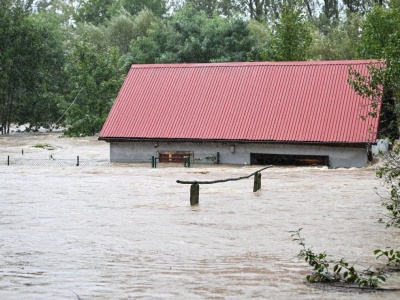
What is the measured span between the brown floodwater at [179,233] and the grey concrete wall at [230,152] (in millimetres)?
2771

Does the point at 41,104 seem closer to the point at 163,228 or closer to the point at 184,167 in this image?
the point at 184,167

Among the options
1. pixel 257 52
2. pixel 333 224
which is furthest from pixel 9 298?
pixel 257 52

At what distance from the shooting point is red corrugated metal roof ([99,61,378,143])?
1518 inches

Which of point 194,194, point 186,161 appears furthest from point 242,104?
point 194,194

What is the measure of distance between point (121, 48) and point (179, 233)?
223 ft

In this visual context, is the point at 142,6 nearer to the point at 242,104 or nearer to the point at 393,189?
the point at 242,104

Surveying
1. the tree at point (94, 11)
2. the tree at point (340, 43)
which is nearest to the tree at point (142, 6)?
the tree at point (94, 11)

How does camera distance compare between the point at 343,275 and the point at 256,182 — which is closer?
the point at 343,275

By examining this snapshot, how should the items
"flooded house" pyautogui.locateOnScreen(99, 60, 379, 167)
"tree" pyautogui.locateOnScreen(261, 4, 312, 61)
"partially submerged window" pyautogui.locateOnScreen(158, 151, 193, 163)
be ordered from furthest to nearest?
"tree" pyautogui.locateOnScreen(261, 4, 312, 61) → "partially submerged window" pyautogui.locateOnScreen(158, 151, 193, 163) → "flooded house" pyautogui.locateOnScreen(99, 60, 379, 167)

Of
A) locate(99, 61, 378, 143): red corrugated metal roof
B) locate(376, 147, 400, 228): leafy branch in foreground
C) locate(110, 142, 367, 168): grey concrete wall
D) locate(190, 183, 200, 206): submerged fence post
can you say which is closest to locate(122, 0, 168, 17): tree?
locate(99, 61, 378, 143): red corrugated metal roof

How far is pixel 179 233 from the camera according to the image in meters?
18.4

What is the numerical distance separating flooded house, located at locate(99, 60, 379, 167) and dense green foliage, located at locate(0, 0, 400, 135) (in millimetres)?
11604

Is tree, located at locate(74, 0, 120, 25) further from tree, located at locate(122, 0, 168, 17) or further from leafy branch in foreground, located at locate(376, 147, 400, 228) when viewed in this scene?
leafy branch in foreground, located at locate(376, 147, 400, 228)

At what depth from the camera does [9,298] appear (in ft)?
37.0
